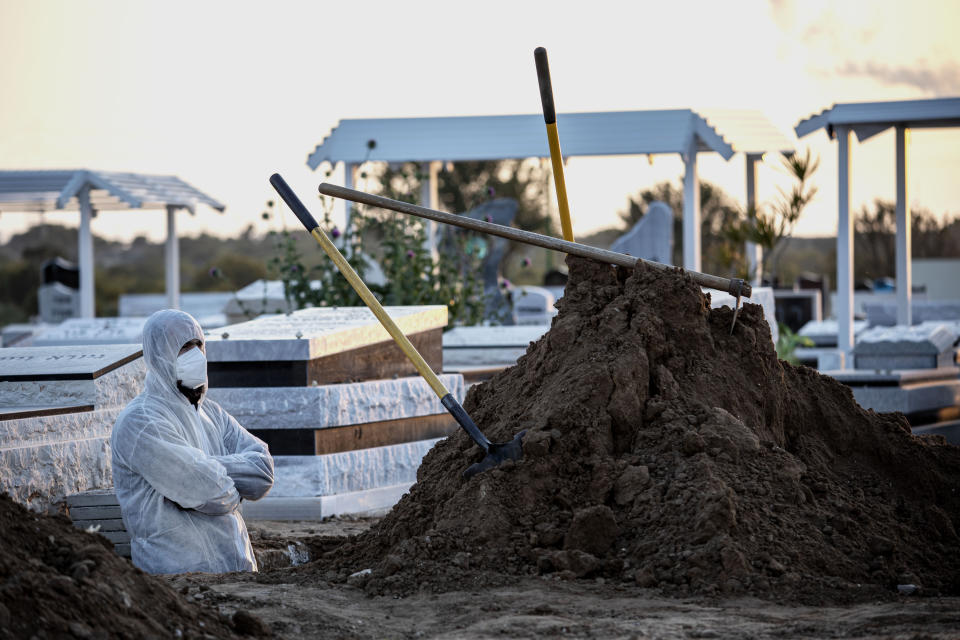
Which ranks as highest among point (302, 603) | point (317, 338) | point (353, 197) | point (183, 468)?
point (353, 197)

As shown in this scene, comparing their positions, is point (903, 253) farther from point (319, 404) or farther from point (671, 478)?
point (671, 478)

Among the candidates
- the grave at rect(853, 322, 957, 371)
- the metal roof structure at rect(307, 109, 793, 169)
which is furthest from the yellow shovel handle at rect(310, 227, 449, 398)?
the metal roof structure at rect(307, 109, 793, 169)

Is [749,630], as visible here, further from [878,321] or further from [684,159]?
[878,321]

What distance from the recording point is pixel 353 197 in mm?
4848

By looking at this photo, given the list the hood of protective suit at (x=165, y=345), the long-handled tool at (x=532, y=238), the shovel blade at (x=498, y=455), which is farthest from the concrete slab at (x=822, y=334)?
the hood of protective suit at (x=165, y=345)

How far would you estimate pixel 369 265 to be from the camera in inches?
462

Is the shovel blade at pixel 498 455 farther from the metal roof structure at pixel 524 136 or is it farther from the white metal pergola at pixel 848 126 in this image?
the metal roof structure at pixel 524 136

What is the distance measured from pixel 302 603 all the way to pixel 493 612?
649 millimetres

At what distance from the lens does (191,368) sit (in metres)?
4.74

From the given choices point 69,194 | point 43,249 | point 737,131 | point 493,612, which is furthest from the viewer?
point 43,249

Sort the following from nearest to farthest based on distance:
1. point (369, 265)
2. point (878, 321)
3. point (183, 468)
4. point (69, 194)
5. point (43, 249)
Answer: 1. point (183, 468)
2. point (369, 265)
3. point (69, 194)
4. point (878, 321)
5. point (43, 249)

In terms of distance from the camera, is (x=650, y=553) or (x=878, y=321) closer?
(x=650, y=553)

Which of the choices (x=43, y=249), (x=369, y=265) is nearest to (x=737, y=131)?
(x=369, y=265)

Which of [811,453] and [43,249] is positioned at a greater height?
[43,249]
